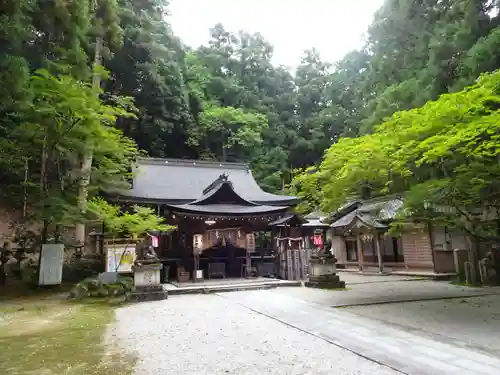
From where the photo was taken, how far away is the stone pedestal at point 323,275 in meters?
11.3

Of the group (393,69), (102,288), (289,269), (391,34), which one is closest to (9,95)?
(102,288)

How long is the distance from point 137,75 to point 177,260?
51.8ft

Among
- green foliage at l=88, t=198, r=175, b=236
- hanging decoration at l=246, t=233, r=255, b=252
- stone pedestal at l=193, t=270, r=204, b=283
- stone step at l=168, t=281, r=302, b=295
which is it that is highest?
green foliage at l=88, t=198, r=175, b=236

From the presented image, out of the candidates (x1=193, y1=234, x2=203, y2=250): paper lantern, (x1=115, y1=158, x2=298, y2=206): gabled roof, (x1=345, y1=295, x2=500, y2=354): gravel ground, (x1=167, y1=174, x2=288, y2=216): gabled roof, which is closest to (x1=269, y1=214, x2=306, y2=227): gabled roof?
(x1=167, y1=174, x2=288, y2=216): gabled roof

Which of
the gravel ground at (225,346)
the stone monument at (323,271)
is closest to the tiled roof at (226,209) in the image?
the stone monument at (323,271)

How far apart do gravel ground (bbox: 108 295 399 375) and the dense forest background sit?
739 centimetres

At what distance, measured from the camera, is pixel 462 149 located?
6805 millimetres

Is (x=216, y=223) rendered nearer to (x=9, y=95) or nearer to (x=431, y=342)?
(x=9, y=95)

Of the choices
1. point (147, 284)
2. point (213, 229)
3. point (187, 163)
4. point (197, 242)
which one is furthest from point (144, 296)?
point (187, 163)

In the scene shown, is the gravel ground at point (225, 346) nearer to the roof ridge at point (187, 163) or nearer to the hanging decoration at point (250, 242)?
the hanging decoration at point (250, 242)

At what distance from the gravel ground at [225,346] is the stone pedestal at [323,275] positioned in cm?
413

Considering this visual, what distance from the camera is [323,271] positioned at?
11523 millimetres

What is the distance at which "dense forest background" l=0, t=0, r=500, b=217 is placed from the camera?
11539mm

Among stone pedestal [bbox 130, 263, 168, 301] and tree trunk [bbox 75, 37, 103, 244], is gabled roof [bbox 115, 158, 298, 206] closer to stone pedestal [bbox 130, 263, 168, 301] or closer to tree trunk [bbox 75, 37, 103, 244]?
tree trunk [bbox 75, 37, 103, 244]
